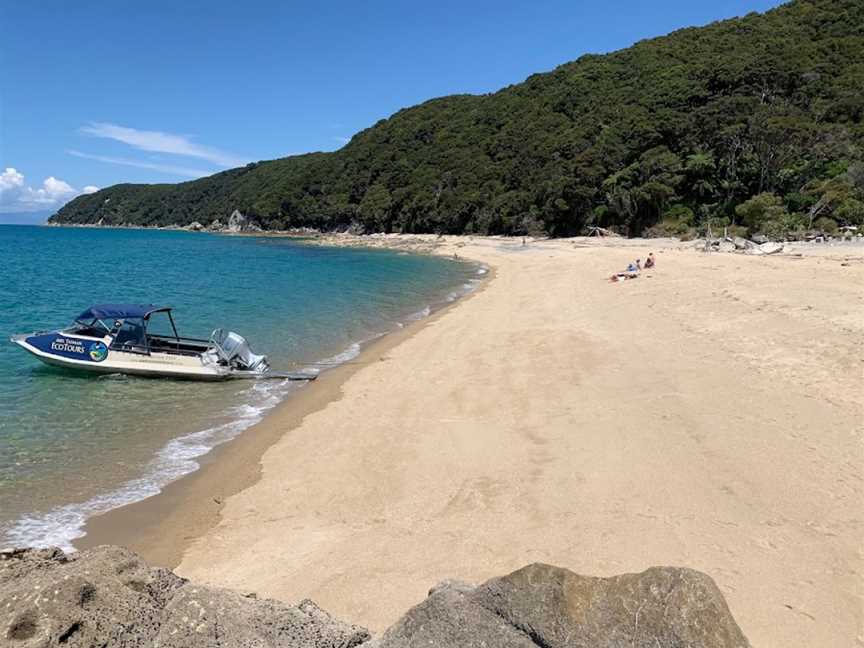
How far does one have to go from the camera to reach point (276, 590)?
5207mm

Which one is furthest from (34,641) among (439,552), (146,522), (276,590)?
(146,522)

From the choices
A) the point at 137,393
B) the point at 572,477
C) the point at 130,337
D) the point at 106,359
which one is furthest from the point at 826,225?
the point at 106,359

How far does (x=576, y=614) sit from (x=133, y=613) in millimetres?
2021

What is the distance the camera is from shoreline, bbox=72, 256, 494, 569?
6.76 meters

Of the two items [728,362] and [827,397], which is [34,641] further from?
[728,362]

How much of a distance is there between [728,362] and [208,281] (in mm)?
35404

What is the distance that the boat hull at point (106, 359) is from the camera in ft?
45.3

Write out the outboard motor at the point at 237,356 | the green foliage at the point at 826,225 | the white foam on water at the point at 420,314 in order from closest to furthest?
the outboard motor at the point at 237,356
the white foam on water at the point at 420,314
the green foliage at the point at 826,225

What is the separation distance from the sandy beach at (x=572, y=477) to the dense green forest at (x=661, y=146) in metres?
33.3

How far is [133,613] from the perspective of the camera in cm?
256

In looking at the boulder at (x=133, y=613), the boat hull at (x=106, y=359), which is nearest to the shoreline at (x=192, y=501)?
the boat hull at (x=106, y=359)

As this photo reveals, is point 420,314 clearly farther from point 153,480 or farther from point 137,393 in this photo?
point 153,480

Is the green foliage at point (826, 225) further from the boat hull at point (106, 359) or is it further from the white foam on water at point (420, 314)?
the boat hull at point (106, 359)

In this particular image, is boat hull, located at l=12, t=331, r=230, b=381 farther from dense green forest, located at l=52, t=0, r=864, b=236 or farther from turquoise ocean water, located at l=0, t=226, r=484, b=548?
dense green forest, located at l=52, t=0, r=864, b=236
